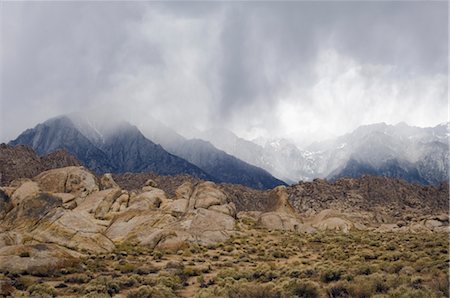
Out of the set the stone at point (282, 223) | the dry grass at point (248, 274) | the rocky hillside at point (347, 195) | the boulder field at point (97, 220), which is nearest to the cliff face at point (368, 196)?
the rocky hillside at point (347, 195)

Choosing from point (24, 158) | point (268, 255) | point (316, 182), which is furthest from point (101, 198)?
point (316, 182)

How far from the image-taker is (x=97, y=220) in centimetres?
4903

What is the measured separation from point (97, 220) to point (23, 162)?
99.7 m

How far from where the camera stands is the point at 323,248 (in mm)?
38969

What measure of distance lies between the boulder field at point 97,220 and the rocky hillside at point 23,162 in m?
70.1

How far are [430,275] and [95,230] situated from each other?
26.7 meters

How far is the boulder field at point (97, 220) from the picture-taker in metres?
28.5

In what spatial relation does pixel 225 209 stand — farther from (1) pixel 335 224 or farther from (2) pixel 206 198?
(1) pixel 335 224

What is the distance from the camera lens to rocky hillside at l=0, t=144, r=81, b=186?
126 metres

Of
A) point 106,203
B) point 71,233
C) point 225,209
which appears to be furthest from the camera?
point 106,203

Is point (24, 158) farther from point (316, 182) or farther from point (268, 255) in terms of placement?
point (268, 255)

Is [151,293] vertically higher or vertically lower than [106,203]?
lower

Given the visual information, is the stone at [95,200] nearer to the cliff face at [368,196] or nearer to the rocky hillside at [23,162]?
the rocky hillside at [23,162]

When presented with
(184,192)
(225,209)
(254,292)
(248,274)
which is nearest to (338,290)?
(254,292)
